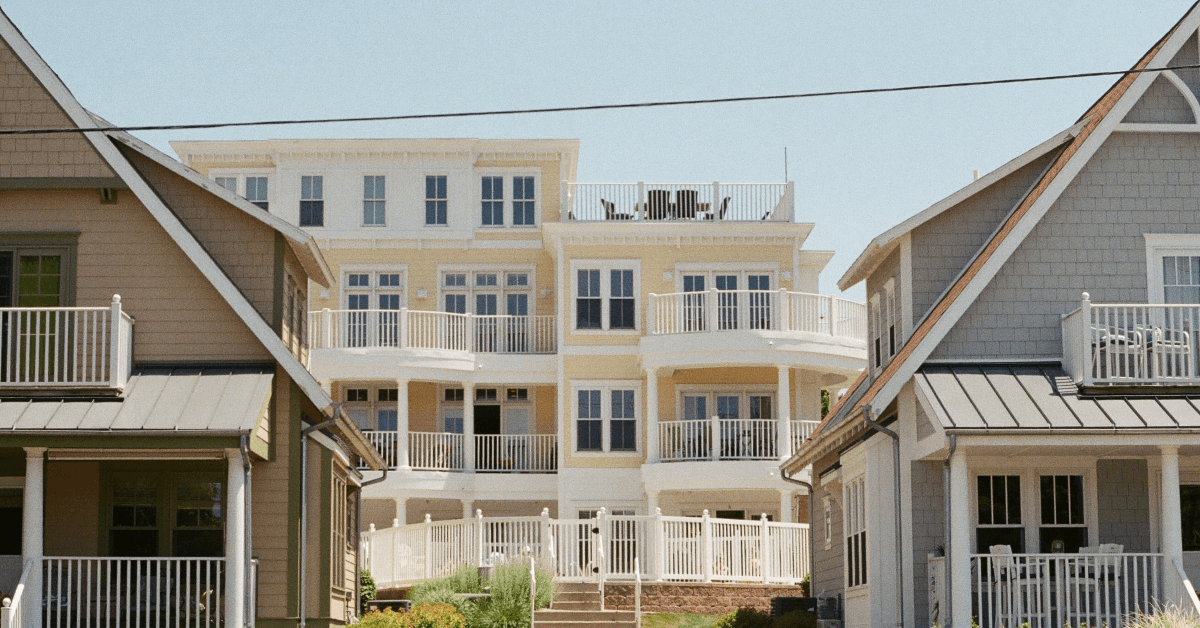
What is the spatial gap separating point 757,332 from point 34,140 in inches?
875

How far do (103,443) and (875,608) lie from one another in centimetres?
996

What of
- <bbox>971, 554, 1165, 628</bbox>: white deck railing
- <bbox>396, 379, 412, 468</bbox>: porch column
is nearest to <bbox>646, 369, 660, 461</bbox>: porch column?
<bbox>396, 379, 412, 468</bbox>: porch column

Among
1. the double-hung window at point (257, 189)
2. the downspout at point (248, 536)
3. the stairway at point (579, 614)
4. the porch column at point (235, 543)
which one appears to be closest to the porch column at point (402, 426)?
the double-hung window at point (257, 189)

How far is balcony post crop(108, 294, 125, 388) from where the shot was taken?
798 inches

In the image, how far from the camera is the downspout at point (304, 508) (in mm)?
21188

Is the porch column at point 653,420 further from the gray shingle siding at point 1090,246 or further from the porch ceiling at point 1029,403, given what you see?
the porch ceiling at point 1029,403

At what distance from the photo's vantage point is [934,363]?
68.6 ft

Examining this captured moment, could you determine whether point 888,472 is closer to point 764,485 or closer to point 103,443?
point 103,443

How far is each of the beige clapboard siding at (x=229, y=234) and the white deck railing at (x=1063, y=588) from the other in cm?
977


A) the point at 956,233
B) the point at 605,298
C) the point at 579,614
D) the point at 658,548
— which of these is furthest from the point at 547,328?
the point at 956,233

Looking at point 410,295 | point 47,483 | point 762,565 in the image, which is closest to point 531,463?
point 410,295

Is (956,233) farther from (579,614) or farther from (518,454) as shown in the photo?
(518,454)

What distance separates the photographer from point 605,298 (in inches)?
1692

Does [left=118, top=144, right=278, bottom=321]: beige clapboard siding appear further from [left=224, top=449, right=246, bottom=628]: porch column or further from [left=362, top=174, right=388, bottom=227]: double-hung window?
[left=362, top=174, right=388, bottom=227]: double-hung window
